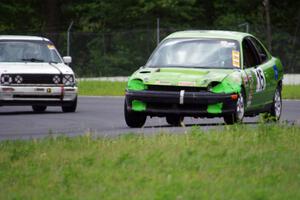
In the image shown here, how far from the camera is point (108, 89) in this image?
3434 centimetres

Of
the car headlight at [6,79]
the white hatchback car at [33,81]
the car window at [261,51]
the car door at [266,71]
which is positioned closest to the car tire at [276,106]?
the car door at [266,71]

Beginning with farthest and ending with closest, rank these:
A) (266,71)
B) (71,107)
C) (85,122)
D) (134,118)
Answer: (71,107)
(85,122)
(266,71)
(134,118)

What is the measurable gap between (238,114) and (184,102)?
0.94 m

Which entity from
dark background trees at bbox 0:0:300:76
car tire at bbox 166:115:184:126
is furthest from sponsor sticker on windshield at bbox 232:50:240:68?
dark background trees at bbox 0:0:300:76

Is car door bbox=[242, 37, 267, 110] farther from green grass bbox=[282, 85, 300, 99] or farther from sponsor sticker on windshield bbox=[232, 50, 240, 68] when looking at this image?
green grass bbox=[282, 85, 300, 99]

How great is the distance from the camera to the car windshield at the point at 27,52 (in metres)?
23.6

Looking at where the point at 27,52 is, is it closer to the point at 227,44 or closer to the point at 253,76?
the point at 227,44

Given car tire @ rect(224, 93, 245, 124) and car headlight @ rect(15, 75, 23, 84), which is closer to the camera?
car tire @ rect(224, 93, 245, 124)

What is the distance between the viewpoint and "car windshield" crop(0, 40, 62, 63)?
23.6m

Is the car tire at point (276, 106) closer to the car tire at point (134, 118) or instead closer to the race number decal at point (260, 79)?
the race number decal at point (260, 79)

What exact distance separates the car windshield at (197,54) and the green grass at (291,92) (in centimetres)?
1166

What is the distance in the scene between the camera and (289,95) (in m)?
→ 30.2

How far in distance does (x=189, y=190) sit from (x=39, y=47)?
49.5 ft

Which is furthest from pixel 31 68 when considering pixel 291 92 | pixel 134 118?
pixel 291 92
